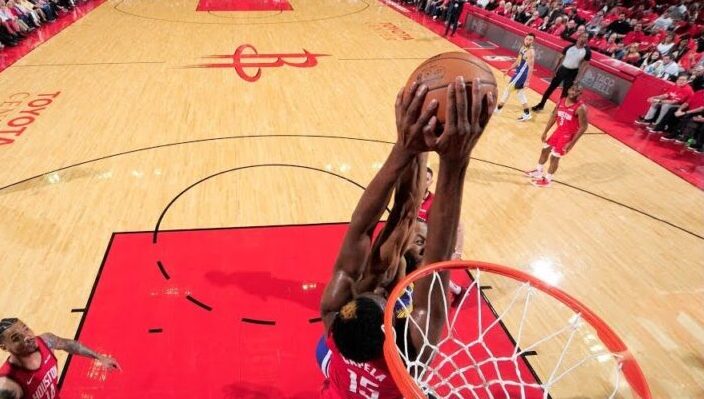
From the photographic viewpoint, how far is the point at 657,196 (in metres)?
6.18

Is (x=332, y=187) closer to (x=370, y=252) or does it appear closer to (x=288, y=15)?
(x=370, y=252)

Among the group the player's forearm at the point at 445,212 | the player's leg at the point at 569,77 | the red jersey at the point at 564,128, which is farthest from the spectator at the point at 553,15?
the player's forearm at the point at 445,212

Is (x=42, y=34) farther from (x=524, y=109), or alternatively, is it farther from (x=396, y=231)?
(x=396, y=231)

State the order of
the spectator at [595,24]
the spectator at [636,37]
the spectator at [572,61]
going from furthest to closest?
the spectator at [595,24] → the spectator at [636,37] → the spectator at [572,61]

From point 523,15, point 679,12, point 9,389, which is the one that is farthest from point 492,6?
point 9,389

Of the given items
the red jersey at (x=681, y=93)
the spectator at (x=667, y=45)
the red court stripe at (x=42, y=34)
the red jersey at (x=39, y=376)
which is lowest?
the red court stripe at (x=42, y=34)

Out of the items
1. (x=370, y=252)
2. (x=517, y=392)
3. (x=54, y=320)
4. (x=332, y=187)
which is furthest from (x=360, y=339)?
(x=332, y=187)

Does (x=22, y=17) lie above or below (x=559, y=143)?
below

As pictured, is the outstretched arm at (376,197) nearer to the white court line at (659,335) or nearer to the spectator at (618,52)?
the white court line at (659,335)

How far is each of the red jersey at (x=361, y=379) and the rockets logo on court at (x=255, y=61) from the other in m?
8.07

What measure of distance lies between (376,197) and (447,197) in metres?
0.39

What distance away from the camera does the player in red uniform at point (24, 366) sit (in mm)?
2396

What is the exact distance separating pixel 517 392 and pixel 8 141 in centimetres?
729

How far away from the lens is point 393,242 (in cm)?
192
